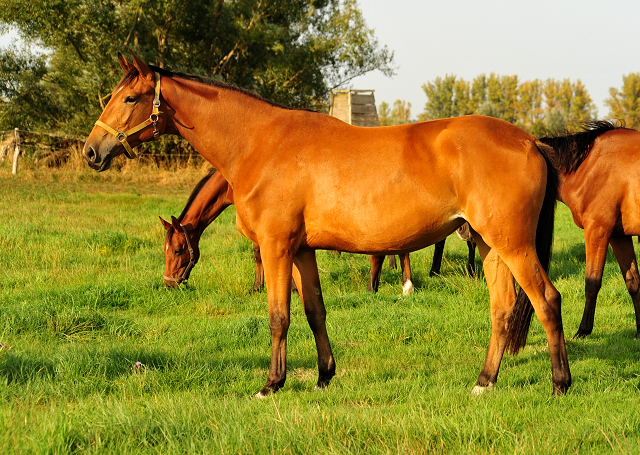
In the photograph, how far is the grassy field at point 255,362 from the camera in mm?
2873

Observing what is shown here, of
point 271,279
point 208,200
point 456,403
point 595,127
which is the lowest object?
point 456,403

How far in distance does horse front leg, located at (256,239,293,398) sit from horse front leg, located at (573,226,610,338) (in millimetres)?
3668

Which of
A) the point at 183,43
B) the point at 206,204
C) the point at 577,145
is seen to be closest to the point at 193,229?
the point at 206,204

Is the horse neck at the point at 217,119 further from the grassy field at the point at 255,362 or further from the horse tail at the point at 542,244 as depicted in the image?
the horse tail at the point at 542,244

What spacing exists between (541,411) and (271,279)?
6.71 ft

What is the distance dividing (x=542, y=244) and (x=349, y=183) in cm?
166

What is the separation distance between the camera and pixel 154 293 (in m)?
7.26

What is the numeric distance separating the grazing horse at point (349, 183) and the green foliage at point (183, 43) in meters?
16.0

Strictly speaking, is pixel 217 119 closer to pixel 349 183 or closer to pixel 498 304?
pixel 349 183

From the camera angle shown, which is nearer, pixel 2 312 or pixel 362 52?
pixel 2 312

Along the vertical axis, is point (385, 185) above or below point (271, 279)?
above

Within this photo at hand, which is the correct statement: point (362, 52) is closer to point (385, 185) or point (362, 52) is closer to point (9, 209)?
point (9, 209)

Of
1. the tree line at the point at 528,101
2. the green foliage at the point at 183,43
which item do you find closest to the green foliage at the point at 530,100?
the tree line at the point at 528,101

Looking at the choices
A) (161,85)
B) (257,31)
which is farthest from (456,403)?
(257,31)
